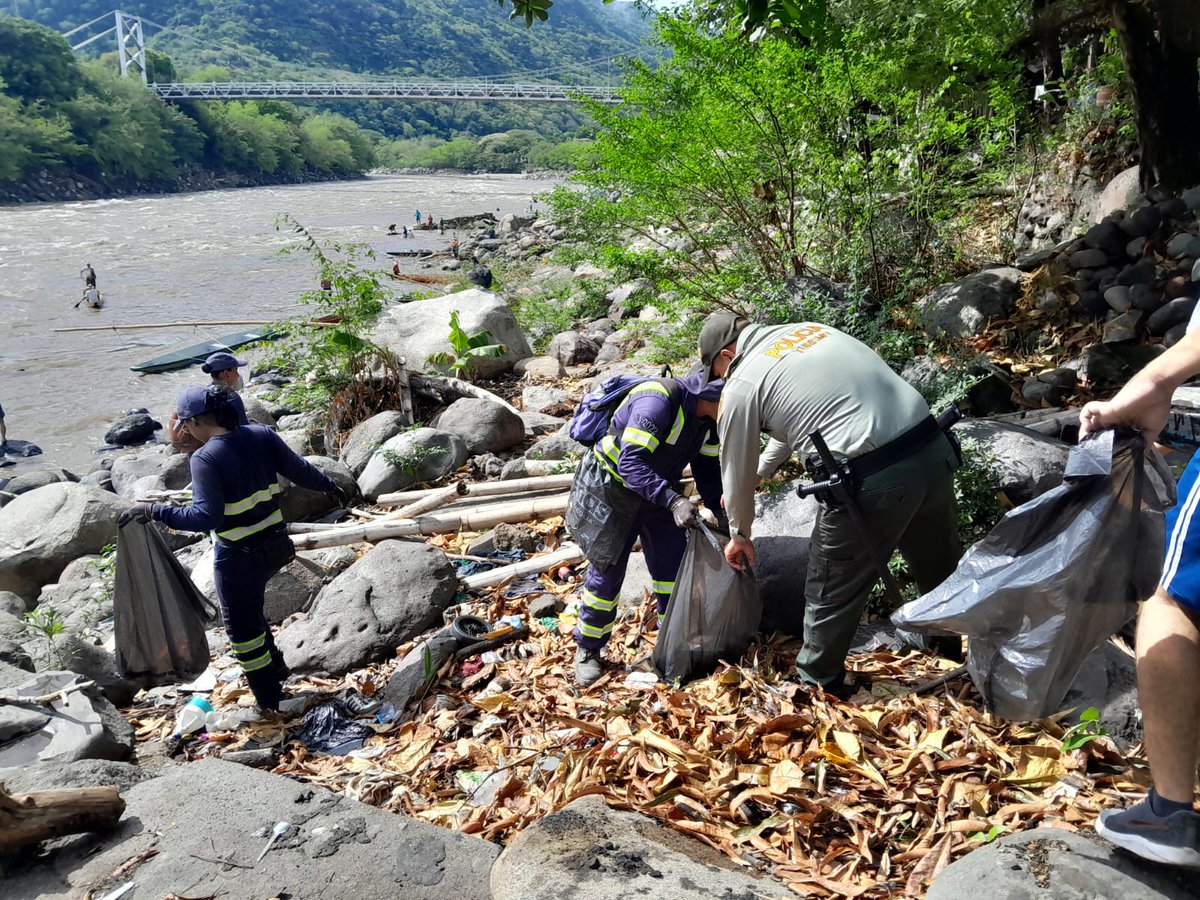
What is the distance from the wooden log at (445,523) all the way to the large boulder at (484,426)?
153 centimetres

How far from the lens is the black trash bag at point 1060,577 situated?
7.55 feet

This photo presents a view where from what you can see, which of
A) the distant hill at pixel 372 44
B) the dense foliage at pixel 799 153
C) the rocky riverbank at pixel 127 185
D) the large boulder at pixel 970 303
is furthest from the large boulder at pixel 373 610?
the distant hill at pixel 372 44

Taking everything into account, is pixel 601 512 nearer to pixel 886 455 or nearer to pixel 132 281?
pixel 886 455

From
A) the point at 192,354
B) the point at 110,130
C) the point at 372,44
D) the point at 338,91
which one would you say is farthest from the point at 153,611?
the point at 372,44

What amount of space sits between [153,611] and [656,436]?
294cm

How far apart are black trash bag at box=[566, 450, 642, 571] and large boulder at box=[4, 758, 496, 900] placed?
162 cm

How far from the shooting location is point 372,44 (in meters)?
161

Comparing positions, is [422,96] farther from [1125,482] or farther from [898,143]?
[1125,482]

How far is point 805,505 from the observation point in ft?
15.1

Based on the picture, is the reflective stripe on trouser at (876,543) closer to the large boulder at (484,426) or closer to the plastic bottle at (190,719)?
the plastic bottle at (190,719)

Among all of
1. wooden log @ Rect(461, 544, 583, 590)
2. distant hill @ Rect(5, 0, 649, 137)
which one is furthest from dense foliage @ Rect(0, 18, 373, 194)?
wooden log @ Rect(461, 544, 583, 590)

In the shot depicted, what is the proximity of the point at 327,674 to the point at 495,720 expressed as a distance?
4.57ft

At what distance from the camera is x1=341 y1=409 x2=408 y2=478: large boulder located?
8.15 meters

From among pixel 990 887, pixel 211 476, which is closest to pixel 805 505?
pixel 990 887
